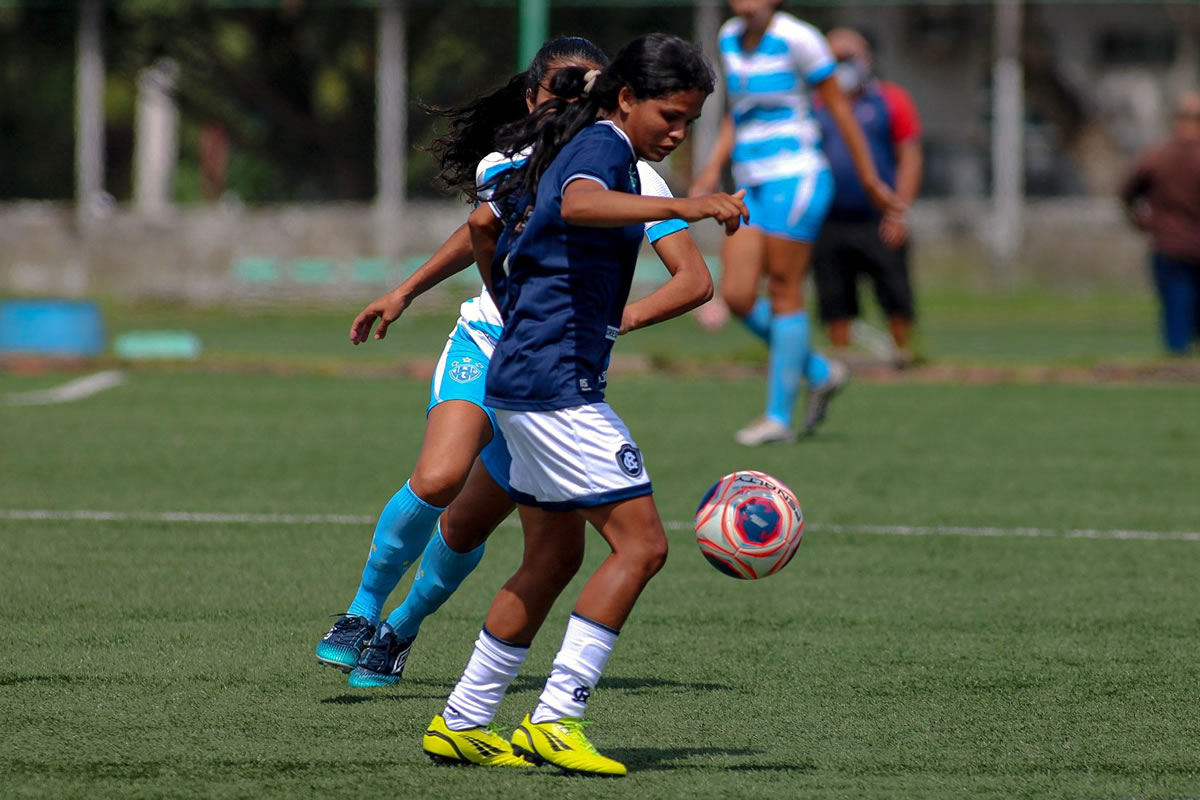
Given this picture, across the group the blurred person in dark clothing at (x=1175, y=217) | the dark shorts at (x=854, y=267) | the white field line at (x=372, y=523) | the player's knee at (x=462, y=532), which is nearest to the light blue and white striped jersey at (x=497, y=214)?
the player's knee at (x=462, y=532)

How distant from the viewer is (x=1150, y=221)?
51.9 ft

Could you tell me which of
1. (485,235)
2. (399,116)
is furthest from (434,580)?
(399,116)

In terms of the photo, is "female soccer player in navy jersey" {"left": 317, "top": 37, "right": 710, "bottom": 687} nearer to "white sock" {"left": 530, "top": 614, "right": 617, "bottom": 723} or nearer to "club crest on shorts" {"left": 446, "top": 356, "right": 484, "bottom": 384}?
"club crest on shorts" {"left": 446, "top": 356, "right": 484, "bottom": 384}

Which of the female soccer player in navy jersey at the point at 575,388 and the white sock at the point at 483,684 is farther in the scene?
the white sock at the point at 483,684

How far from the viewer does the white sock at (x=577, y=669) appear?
4.38 meters

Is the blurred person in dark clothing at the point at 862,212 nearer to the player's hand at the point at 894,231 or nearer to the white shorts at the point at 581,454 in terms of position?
the player's hand at the point at 894,231

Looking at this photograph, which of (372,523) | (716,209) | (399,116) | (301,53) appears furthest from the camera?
(301,53)

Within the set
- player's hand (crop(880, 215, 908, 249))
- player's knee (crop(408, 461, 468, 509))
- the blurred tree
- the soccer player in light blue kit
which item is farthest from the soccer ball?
the blurred tree

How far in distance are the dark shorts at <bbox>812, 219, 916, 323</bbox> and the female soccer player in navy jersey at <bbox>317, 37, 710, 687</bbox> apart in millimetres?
9180

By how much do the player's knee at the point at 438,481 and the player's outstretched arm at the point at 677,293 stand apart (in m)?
0.77

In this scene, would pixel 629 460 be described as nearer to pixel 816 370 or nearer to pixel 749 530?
pixel 749 530

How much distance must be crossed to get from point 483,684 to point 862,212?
1055 centimetres

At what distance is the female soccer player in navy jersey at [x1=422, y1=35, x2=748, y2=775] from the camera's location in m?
4.33

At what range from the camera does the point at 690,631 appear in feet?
19.8
